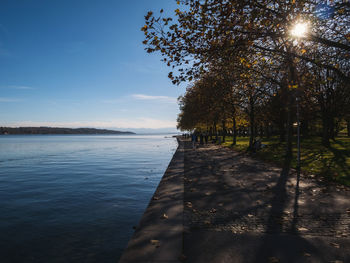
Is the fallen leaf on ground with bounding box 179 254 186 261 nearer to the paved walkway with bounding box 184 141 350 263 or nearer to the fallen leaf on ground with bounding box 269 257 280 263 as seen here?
the paved walkway with bounding box 184 141 350 263

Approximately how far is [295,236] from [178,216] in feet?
8.84

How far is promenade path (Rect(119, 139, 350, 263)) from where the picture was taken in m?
4.07

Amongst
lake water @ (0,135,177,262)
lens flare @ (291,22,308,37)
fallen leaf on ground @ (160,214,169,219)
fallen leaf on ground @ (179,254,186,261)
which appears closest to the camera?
fallen leaf on ground @ (179,254,186,261)

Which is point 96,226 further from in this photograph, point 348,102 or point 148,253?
point 348,102

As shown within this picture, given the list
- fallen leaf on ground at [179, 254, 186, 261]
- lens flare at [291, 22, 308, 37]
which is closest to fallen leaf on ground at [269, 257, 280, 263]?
fallen leaf on ground at [179, 254, 186, 261]

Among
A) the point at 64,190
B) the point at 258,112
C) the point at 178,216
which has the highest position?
the point at 258,112

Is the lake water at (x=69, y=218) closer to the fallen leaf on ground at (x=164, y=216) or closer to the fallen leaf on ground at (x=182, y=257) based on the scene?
the fallen leaf on ground at (x=164, y=216)

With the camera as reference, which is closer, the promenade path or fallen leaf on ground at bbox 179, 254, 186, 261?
fallen leaf on ground at bbox 179, 254, 186, 261

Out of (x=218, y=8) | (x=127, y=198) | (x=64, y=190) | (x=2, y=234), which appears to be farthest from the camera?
(x=64, y=190)

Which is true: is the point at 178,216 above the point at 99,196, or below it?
above

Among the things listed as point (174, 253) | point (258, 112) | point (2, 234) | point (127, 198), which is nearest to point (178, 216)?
point (174, 253)

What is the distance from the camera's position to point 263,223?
5.53m

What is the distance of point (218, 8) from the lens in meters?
8.24

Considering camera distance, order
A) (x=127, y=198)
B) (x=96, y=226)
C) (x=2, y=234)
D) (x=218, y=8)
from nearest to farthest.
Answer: (x=2, y=234), (x=96, y=226), (x=218, y=8), (x=127, y=198)
